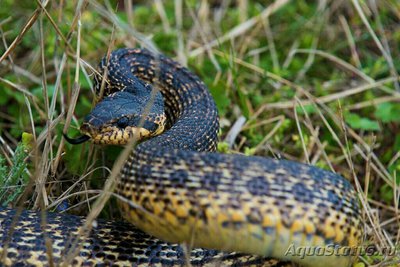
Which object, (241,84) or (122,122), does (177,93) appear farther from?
(241,84)

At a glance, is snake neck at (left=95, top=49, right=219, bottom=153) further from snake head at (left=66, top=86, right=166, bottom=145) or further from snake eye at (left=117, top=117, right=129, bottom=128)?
snake eye at (left=117, top=117, right=129, bottom=128)

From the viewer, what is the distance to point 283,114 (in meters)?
7.04

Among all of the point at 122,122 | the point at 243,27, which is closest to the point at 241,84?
the point at 243,27

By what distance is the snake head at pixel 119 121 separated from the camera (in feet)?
15.4

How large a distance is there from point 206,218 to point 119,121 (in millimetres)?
1327

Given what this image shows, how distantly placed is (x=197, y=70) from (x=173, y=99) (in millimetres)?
1538

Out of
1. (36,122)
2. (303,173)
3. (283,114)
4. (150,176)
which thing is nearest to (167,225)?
(150,176)

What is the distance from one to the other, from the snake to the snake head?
0.09 ft

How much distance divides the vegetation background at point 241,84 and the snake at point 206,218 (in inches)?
18.9

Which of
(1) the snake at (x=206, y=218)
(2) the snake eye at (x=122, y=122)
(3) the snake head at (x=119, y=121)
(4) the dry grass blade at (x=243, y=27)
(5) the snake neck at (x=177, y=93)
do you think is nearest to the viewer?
(1) the snake at (x=206, y=218)

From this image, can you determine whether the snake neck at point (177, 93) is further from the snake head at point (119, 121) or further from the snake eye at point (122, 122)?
the snake eye at point (122, 122)

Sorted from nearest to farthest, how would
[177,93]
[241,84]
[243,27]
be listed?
[177,93], [241,84], [243,27]

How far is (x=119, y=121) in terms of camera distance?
4812 mm

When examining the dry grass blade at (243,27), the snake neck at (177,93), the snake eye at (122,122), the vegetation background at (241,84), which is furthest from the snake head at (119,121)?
the dry grass blade at (243,27)
